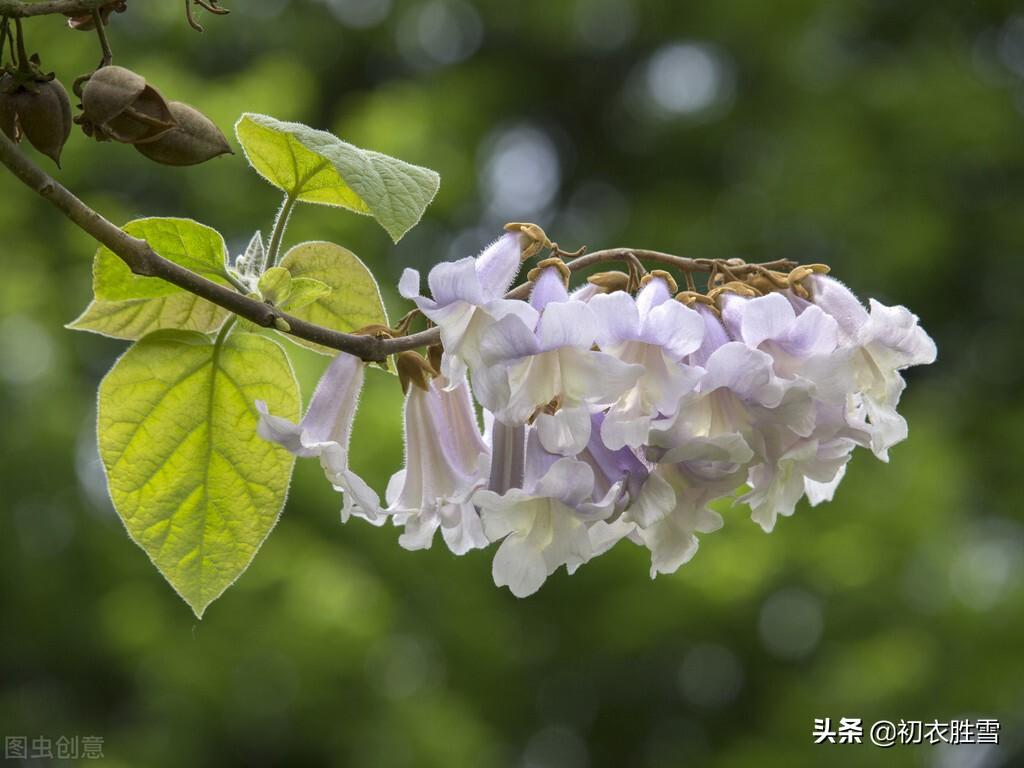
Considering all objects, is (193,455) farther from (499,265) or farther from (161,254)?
(499,265)

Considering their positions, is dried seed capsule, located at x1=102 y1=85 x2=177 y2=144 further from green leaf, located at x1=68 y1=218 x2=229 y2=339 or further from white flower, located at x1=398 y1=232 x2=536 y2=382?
white flower, located at x1=398 y1=232 x2=536 y2=382

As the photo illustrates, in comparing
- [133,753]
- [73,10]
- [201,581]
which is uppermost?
[73,10]

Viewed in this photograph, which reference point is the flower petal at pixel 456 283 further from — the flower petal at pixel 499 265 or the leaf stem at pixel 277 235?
the leaf stem at pixel 277 235

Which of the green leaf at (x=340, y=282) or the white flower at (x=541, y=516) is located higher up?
the green leaf at (x=340, y=282)

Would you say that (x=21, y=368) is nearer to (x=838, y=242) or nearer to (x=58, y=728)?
(x=58, y=728)

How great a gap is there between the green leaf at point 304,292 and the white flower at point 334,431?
0.14 ft

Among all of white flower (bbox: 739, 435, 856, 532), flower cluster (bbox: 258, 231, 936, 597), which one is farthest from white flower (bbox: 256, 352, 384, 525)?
white flower (bbox: 739, 435, 856, 532)

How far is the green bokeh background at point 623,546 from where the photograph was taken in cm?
422

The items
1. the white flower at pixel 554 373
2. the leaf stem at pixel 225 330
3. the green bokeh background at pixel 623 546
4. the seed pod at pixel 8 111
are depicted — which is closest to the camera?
the white flower at pixel 554 373

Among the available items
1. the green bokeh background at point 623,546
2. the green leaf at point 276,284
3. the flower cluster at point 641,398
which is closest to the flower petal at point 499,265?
the flower cluster at point 641,398

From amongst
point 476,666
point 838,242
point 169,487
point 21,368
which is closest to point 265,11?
point 21,368

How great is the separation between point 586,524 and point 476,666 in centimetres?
389

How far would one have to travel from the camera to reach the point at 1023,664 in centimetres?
453

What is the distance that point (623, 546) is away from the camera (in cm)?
418
